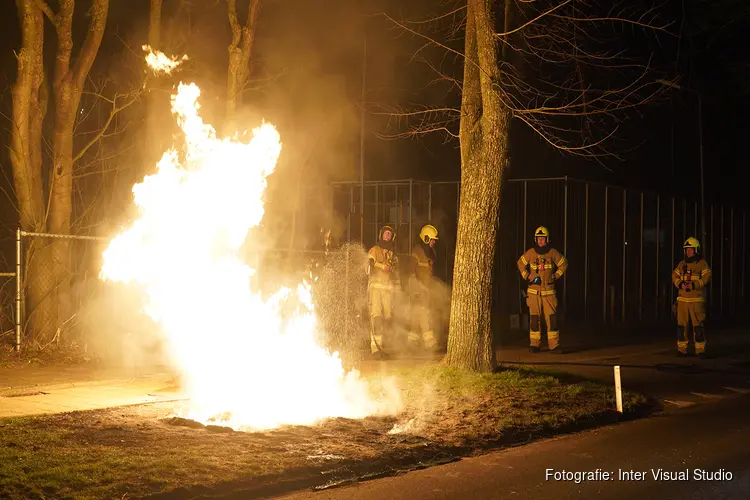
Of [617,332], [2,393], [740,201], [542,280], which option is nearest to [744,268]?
[740,201]

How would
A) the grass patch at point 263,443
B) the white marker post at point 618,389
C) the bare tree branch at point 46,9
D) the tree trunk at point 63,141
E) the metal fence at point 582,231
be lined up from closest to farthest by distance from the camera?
1. the grass patch at point 263,443
2. the white marker post at point 618,389
3. the bare tree branch at point 46,9
4. the tree trunk at point 63,141
5. the metal fence at point 582,231

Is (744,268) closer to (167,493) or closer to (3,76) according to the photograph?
(3,76)

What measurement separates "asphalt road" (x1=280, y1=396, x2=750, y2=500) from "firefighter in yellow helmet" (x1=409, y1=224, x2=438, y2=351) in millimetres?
6251

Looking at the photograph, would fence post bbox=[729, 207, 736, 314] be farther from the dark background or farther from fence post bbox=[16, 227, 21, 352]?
fence post bbox=[16, 227, 21, 352]

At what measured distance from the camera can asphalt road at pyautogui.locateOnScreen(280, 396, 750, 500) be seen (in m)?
6.59

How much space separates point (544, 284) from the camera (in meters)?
15.7

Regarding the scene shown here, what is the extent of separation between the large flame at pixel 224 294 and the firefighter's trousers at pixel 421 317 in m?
4.15

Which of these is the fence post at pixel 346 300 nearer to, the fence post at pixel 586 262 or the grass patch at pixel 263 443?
the grass patch at pixel 263 443

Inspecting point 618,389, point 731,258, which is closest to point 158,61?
point 618,389

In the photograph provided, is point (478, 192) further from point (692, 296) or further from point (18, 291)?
point (18, 291)

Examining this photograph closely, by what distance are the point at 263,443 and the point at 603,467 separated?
3204 millimetres

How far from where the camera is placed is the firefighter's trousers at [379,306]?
15.3 metres

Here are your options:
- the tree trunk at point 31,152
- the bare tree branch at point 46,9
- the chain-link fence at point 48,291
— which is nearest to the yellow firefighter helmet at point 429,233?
the chain-link fence at point 48,291

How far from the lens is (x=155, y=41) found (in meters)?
15.6
